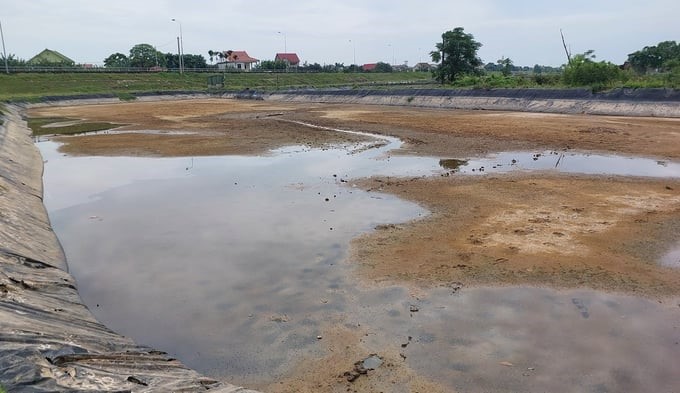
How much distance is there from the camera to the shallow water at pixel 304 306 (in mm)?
6215

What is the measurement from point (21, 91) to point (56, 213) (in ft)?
171

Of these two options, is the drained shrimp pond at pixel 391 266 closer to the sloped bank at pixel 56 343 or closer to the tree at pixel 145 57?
the sloped bank at pixel 56 343

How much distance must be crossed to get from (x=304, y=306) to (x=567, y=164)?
14.6m

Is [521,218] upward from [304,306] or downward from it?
upward

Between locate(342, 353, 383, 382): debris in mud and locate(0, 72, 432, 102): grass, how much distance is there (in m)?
53.1

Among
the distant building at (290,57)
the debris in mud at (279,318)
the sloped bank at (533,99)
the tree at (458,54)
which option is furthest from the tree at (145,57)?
the debris in mud at (279,318)

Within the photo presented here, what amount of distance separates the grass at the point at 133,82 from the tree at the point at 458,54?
50.6ft

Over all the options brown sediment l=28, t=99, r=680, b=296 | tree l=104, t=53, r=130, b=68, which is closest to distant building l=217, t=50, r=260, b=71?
tree l=104, t=53, r=130, b=68

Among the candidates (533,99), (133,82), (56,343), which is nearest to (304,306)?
(56,343)

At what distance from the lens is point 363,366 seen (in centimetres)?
621

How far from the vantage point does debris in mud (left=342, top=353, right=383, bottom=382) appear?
5.99m

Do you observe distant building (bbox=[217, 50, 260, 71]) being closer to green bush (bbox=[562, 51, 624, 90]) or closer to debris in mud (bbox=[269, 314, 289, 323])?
green bush (bbox=[562, 51, 624, 90])

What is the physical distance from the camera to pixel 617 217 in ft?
38.5

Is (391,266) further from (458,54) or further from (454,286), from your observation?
(458,54)
